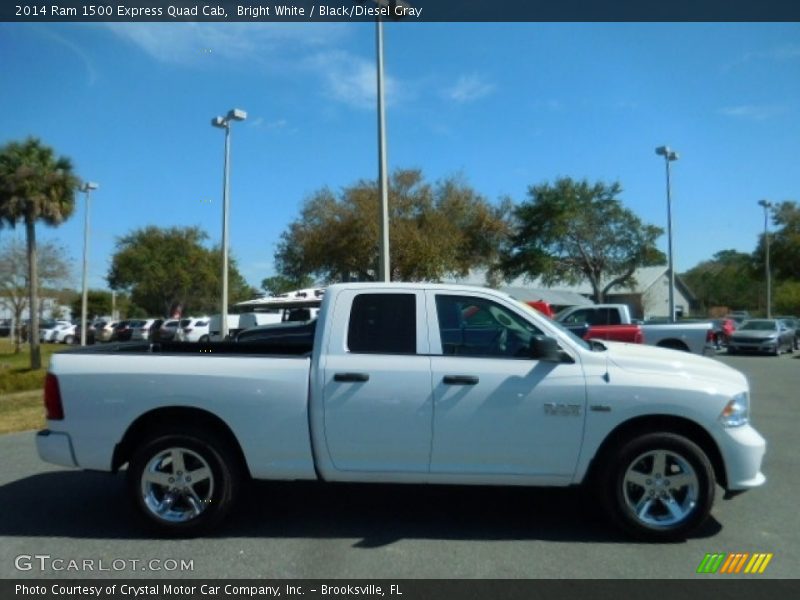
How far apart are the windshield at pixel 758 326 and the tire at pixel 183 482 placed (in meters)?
27.2

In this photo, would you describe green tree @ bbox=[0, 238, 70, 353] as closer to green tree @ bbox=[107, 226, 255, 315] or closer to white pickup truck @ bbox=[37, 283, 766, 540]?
green tree @ bbox=[107, 226, 255, 315]

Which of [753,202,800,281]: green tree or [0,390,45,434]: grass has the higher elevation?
[753,202,800,281]: green tree

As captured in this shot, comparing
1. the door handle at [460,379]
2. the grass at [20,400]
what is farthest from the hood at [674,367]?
the grass at [20,400]

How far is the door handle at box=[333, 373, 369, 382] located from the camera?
5.36 metres

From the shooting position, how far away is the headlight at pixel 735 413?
532 centimetres

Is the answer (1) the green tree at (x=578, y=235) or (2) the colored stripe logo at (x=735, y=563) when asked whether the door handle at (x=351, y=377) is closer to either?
(2) the colored stripe logo at (x=735, y=563)

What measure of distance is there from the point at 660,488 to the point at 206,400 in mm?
3365

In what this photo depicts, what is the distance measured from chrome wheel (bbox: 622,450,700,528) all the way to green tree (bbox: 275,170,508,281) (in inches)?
868

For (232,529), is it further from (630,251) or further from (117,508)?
(630,251)

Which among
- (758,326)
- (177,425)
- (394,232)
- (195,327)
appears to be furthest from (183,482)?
(195,327)

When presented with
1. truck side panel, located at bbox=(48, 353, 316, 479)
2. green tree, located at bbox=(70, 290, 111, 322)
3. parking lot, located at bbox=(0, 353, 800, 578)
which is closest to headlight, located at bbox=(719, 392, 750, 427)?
parking lot, located at bbox=(0, 353, 800, 578)

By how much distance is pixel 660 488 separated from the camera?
5.34 metres

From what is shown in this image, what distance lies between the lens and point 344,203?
28.5 metres

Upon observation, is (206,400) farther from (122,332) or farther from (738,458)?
(122,332)
